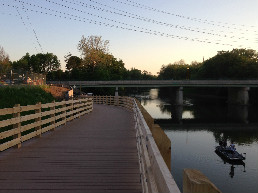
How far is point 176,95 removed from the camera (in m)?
93.5

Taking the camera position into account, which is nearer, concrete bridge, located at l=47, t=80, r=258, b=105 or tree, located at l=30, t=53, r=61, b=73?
concrete bridge, located at l=47, t=80, r=258, b=105

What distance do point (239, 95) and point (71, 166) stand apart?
306 feet

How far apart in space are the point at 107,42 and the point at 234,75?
157ft

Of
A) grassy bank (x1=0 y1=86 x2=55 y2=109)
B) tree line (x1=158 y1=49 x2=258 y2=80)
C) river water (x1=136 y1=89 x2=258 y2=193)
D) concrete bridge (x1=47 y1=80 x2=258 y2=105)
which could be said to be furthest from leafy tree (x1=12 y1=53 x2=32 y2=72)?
grassy bank (x1=0 y1=86 x2=55 y2=109)

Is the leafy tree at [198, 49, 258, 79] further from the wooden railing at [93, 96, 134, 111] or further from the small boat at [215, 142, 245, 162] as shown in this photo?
the small boat at [215, 142, 245, 162]

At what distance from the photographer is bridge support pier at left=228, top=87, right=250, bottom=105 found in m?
90.7

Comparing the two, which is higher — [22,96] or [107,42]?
[107,42]

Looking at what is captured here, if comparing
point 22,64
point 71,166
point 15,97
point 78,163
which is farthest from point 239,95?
point 22,64

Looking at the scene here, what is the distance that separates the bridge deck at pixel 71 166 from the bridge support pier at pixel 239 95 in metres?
86.8

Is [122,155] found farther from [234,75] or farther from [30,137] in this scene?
[234,75]

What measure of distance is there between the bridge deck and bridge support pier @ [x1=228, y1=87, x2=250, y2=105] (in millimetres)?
86773

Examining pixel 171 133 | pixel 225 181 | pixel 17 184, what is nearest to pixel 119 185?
pixel 17 184

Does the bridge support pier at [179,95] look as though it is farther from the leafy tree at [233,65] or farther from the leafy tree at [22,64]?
the leafy tree at [22,64]

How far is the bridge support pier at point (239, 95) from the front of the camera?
3570 inches
